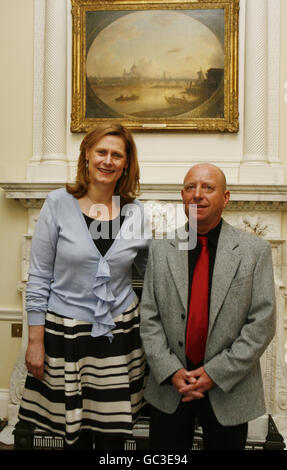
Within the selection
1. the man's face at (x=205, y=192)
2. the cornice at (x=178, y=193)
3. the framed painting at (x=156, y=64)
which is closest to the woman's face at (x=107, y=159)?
the man's face at (x=205, y=192)

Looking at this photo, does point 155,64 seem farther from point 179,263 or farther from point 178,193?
point 179,263

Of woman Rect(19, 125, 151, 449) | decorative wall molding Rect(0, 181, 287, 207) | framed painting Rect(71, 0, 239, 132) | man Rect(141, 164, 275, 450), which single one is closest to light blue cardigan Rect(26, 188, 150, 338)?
woman Rect(19, 125, 151, 449)

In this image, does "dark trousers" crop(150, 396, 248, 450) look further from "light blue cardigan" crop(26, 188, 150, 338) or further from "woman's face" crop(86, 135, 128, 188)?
"woman's face" crop(86, 135, 128, 188)

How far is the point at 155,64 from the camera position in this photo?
357 centimetres

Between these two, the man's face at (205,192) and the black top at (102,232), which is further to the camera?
the black top at (102,232)

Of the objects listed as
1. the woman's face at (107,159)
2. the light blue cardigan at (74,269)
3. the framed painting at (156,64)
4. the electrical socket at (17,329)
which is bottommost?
the electrical socket at (17,329)

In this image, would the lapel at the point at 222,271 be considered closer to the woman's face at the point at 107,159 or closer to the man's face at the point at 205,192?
the man's face at the point at 205,192

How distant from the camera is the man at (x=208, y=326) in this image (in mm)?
1795

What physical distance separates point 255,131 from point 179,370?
2330mm

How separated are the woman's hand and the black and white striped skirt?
0.04m

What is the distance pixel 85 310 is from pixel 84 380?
338mm

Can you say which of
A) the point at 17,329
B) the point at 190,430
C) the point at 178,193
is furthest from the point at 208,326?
the point at 17,329

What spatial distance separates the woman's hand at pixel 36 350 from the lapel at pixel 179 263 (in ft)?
2.18

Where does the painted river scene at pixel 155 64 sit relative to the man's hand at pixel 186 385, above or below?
above
